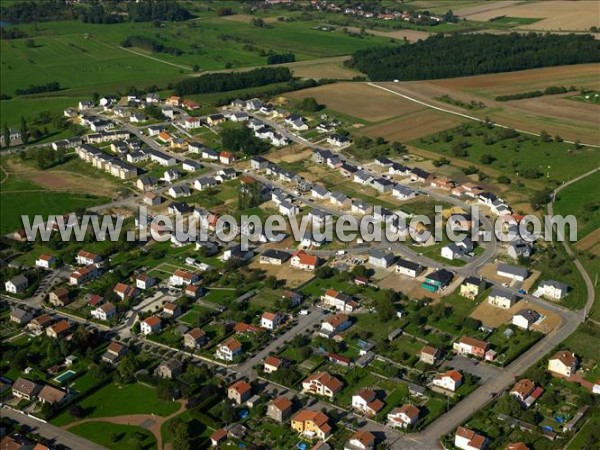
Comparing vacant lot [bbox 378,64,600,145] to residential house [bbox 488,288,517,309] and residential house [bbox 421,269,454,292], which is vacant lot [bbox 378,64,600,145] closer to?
residential house [bbox 421,269,454,292]

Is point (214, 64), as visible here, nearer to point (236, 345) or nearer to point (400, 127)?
point (400, 127)

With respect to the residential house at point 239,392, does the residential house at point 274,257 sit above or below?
above

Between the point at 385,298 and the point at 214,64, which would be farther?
the point at 214,64

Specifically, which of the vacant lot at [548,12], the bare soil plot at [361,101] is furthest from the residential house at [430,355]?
the vacant lot at [548,12]

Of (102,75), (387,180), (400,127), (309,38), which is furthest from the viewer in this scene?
(309,38)

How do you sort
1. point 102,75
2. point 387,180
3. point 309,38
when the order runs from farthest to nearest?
point 309,38
point 102,75
point 387,180

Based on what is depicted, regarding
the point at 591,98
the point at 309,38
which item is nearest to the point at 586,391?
the point at 591,98

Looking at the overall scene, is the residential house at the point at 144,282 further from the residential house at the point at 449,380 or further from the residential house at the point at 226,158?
the residential house at the point at 226,158

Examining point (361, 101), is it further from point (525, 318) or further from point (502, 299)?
point (525, 318)
